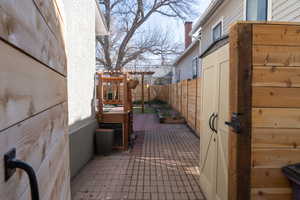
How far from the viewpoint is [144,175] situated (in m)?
3.63

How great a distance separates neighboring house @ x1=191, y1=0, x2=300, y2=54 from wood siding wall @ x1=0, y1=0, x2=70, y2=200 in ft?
7.16

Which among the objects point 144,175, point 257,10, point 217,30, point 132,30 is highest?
point 132,30

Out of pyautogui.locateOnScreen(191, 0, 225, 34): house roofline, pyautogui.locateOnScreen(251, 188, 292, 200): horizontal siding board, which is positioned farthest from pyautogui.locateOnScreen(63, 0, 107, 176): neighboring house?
pyautogui.locateOnScreen(191, 0, 225, 34): house roofline

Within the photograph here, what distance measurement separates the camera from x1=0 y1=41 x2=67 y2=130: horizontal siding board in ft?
1.94

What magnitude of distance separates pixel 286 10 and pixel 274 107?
2856mm

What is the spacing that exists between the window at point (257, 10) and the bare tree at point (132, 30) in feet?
45.4

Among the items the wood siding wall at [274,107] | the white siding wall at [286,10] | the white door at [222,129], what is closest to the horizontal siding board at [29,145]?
the wood siding wall at [274,107]

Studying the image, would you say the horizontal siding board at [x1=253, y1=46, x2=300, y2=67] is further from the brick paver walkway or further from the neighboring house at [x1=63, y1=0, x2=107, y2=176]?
the neighboring house at [x1=63, y1=0, x2=107, y2=176]

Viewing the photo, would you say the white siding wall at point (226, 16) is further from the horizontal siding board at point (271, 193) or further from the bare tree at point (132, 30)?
the bare tree at point (132, 30)

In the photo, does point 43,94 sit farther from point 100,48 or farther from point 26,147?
point 100,48

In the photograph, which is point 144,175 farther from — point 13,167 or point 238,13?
point 238,13

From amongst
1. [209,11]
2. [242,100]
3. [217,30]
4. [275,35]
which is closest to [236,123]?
[242,100]

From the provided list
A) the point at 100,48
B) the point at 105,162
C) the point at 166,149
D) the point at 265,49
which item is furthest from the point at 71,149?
the point at 100,48

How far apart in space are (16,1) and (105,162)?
401cm
